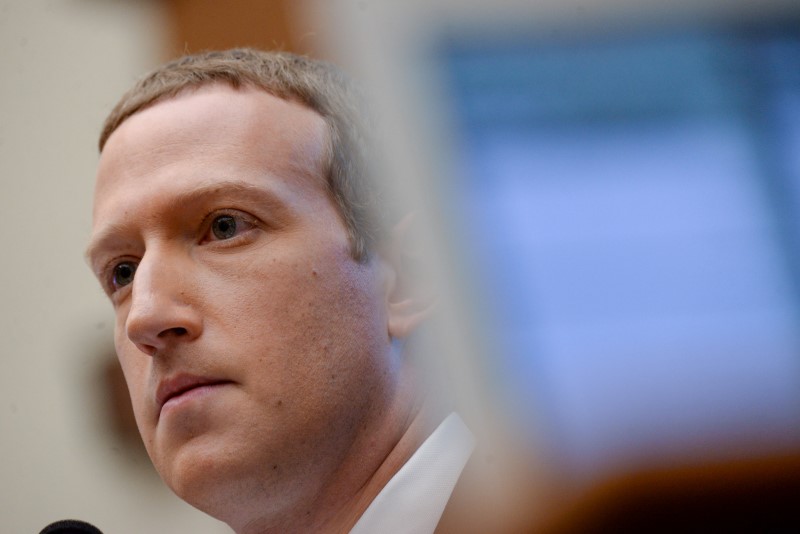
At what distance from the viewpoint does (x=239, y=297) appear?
2.68ft

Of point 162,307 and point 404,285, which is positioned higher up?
point 404,285

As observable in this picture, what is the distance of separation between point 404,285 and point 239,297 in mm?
195

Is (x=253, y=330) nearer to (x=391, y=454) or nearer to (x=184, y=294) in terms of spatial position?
(x=184, y=294)

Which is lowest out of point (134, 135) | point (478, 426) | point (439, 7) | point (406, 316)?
point (478, 426)

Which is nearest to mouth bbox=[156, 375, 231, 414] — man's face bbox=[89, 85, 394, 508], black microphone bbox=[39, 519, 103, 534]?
man's face bbox=[89, 85, 394, 508]

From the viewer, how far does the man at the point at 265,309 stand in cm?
80

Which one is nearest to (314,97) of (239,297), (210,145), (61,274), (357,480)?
(210,145)

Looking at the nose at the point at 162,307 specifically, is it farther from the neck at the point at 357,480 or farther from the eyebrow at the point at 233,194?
the neck at the point at 357,480

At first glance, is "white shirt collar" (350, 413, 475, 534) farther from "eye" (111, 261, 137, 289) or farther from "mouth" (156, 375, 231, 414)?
"eye" (111, 261, 137, 289)

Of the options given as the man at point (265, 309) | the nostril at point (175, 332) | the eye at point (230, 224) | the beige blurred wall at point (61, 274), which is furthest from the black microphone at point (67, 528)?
the beige blurred wall at point (61, 274)

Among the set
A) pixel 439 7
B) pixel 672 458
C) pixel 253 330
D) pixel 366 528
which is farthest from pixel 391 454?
pixel 439 7

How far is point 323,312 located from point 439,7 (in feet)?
1.29

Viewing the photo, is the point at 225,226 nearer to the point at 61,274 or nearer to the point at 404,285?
the point at 404,285

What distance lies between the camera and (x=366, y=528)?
32.4 inches
